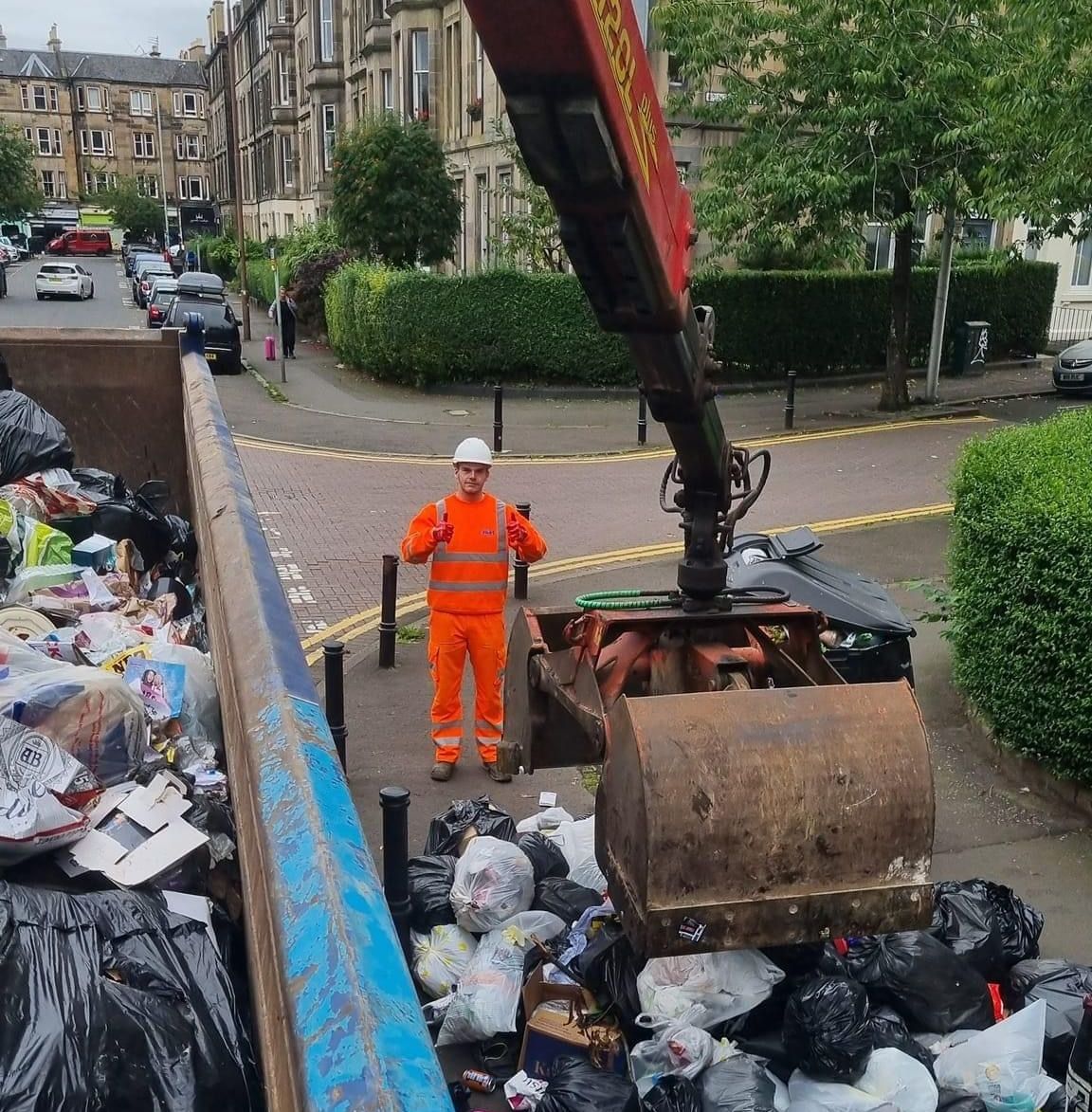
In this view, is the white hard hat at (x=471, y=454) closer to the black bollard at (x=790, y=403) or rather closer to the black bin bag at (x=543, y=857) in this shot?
the black bin bag at (x=543, y=857)

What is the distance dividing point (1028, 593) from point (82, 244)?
7264 cm

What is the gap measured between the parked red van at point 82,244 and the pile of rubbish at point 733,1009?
7256 cm

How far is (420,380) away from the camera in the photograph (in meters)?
20.4

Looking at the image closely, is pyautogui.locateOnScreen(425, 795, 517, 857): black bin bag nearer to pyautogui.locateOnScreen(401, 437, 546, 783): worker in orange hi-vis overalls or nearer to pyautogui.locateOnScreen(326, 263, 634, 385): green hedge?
pyautogui.locateOnScreen(401, 437, 546, 783): worker in orange hi-vis overalls

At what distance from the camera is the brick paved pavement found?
9.99m

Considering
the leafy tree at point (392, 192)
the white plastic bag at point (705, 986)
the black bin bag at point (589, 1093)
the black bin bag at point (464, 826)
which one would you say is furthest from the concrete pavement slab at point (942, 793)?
the leafy tree at point (392, 192)

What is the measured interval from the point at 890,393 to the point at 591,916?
15542 mm

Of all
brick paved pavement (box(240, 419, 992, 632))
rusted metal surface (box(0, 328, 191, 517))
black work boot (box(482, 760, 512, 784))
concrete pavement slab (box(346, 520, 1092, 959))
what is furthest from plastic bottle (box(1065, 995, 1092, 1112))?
brick paved pavement (box(240, 419, 992, 632))

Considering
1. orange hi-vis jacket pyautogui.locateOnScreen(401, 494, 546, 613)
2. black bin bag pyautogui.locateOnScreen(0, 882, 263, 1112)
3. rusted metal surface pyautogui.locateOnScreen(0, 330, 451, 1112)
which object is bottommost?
orange hi-vis jacket pyautogui.locateOnScreen(401, 494, 546, 613)

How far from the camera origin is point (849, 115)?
14867mm

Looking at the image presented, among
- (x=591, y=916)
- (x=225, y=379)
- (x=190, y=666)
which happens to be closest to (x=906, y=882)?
(x=591, y=916)

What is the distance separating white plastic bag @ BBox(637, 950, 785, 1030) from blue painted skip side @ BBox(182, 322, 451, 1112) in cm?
220

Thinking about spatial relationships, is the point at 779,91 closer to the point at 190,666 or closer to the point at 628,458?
the point at 628,458

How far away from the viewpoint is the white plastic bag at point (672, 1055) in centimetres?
355
